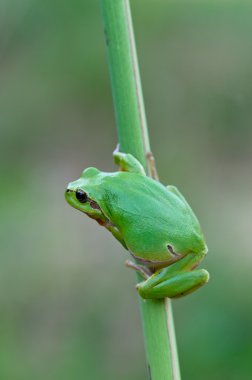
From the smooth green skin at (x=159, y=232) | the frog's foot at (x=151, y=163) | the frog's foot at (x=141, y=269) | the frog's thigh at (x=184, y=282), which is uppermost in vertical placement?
the frog's foot at (x=151, y=163)

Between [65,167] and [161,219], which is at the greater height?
[65,167]

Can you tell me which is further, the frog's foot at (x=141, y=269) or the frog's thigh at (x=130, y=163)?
the frog's foot at (x=141, y=269)

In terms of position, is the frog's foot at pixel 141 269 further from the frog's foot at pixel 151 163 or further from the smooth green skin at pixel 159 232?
the frog's foot at pixel 151 163

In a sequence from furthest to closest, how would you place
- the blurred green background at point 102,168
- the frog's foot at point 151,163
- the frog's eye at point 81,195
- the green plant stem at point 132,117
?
the blurred green background at point 102,168 → the frog's eye at point 81,195 → the frog's foot at point 151,163 → the green plant stem at point 132,117

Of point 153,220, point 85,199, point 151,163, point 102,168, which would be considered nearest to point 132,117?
point 151,163

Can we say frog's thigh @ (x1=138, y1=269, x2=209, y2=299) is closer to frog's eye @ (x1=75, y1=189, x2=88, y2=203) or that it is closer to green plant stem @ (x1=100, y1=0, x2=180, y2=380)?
green plant stem @ (x1=100, y1=0, x2=180, y2=380)

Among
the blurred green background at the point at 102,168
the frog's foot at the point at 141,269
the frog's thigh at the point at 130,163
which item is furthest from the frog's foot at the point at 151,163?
A: the blurred green background at the point at 102,168

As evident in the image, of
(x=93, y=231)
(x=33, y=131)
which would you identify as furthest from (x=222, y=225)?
(x=33, y=131)

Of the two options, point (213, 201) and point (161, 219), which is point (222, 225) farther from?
point (161, 219)
